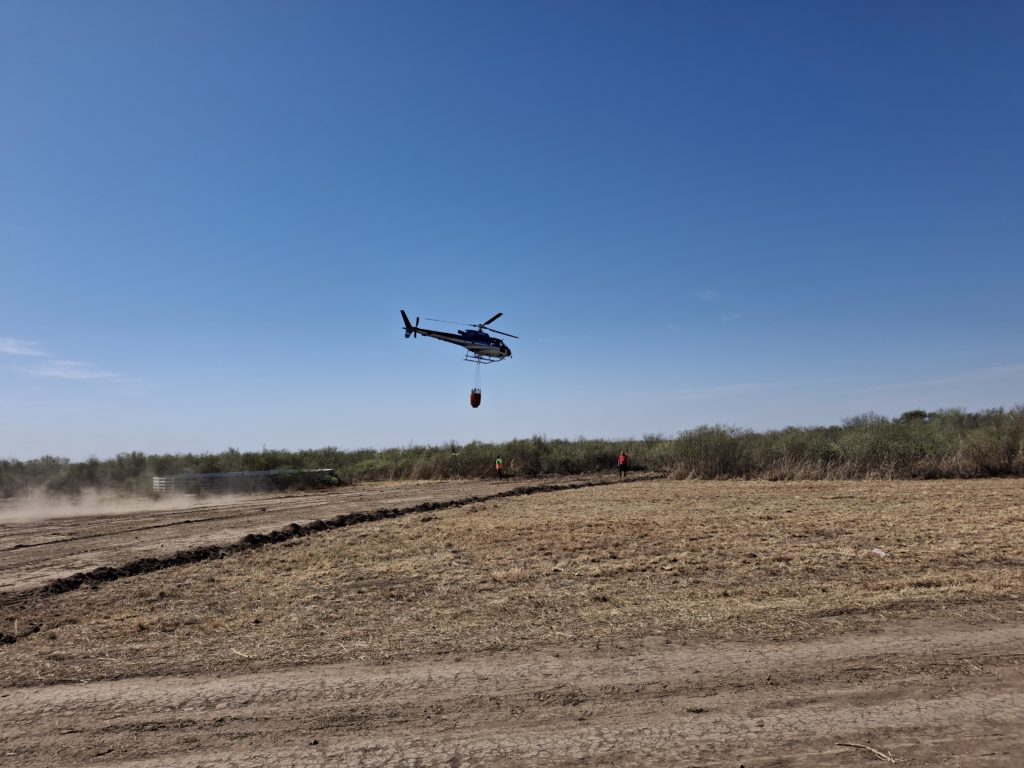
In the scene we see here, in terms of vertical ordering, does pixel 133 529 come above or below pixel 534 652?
above

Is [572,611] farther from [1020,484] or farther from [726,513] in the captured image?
[1020,484]

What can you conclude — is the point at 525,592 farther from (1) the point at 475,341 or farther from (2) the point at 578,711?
(1) the point at 475,341

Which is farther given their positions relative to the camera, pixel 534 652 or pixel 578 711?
pixel 534 652

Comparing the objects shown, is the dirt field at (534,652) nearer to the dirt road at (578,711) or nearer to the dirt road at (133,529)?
the dirt road at (578,711)

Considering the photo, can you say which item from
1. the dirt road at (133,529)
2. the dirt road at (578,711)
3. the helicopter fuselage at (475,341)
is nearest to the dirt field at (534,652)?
the dirt road at (578,711)

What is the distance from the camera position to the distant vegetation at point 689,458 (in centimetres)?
2964

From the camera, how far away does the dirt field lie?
13.9ft

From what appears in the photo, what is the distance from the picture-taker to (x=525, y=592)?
28.0ft

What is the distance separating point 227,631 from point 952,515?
589 inches

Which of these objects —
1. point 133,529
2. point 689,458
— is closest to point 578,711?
point 133,529

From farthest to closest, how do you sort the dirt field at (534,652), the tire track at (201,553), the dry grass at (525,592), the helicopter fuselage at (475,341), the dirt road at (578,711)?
the helicopter fuselage at (475,341) → the tire track at (201,553) → the dry grass at (525,592) → the dirt field at (534,652) → the dirt road at (578,711)

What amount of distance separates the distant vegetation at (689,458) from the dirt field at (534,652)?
1906 centimetres

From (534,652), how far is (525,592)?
2.53 meters

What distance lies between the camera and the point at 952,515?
14.7 m
